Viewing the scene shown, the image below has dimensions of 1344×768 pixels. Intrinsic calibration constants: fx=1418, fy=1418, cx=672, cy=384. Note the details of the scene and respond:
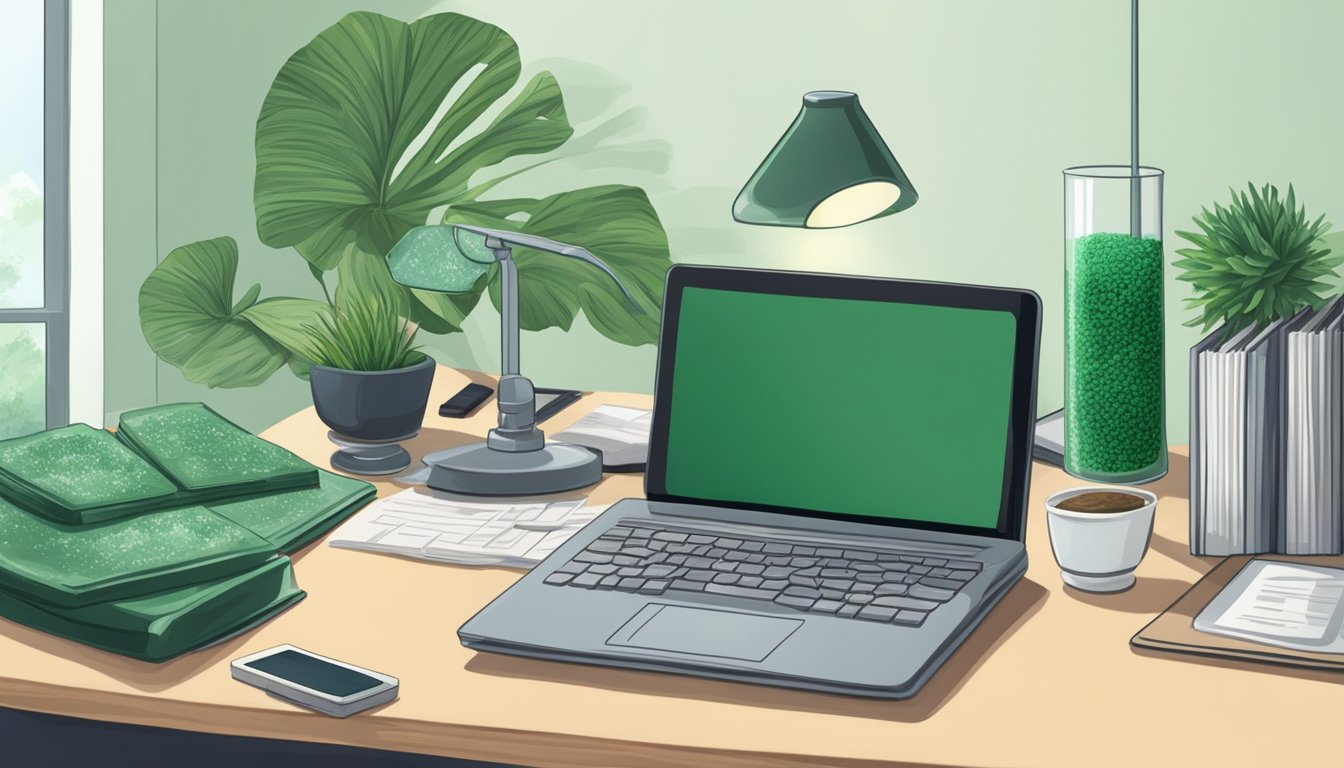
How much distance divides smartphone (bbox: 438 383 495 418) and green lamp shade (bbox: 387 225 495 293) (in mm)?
357

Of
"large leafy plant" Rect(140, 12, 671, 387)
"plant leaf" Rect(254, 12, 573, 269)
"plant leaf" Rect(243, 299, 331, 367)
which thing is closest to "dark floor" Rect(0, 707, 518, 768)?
"plant leaf" Rect(243, 299, 331, 367)

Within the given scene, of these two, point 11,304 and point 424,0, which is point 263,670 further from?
point 11,304

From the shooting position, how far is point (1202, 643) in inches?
39.0

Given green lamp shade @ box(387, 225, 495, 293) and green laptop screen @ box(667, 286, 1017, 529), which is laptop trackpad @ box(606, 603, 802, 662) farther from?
green lamp shade @ box(387, 225, 495, 293)

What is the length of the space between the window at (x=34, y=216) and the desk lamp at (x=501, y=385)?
1652 mm

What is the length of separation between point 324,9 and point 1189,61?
1.47m

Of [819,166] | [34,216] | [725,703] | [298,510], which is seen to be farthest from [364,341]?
[34,216]

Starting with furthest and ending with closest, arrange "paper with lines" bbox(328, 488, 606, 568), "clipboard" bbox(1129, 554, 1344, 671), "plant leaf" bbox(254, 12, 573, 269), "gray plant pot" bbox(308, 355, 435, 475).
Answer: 1. "plant leaf" bbox(254, 12, 573, 269)
2. "gray plant pot" bbox(308, 355, 435, 475)
3. "paper with lines" bbox(328, 488, 606, 568)
4. "clipboard" bbox(1129, 554, 1344, 671)

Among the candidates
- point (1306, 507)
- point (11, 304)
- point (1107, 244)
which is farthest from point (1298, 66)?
point (11, 304)

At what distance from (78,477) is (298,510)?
188mm

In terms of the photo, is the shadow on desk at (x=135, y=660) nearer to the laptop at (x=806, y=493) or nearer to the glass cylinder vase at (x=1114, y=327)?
the laptop at (x=806, y=493)

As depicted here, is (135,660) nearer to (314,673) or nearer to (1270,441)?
(314,673)

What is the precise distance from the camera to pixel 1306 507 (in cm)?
119

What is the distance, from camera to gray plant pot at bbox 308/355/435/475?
4.78 ft
